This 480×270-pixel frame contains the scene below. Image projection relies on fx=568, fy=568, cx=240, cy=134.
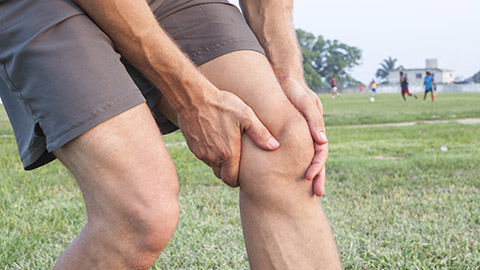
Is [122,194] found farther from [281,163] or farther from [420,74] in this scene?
[420,74]

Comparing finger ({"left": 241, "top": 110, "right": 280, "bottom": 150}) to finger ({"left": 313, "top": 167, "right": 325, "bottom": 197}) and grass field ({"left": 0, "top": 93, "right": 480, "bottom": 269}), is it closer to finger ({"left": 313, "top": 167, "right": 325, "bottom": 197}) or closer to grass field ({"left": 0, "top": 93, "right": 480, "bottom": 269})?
finger ({"left": 313, "top": 167, "right": 325, "bottom": 197})

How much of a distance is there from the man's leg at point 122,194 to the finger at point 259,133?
299mm

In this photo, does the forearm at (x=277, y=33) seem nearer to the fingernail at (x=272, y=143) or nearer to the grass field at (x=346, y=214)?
the fingernail at (x=272, y=143)

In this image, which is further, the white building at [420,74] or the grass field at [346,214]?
the white building at [420,74]

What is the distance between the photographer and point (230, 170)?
1.78 m

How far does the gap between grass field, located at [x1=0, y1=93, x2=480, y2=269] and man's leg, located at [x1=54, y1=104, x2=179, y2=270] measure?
149 centimetres

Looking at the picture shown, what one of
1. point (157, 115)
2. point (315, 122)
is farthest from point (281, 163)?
point (157, 115)

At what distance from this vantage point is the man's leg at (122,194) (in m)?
1.48

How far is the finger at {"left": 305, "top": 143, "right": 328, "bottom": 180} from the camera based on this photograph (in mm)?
1734

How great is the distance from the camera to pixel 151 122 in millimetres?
1595

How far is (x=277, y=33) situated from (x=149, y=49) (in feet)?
2.19

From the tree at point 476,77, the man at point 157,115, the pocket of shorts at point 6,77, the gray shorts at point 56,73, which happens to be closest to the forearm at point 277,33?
the man at point 157,115

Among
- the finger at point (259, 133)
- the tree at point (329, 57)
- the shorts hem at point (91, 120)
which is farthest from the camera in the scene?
the tree at point (329, 57)

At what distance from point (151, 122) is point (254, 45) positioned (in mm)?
535
